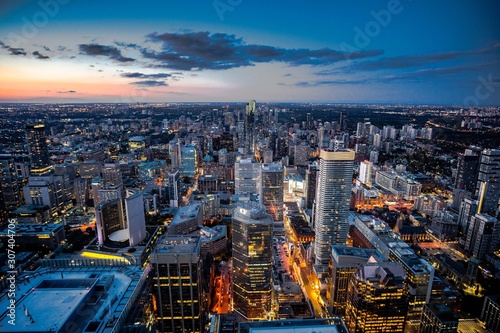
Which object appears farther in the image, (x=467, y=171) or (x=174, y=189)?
(x=467, y=171)

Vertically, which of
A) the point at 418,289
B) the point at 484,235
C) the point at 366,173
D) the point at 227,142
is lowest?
the point at 418,289

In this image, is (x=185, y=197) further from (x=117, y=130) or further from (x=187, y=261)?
(x=117, y=130)

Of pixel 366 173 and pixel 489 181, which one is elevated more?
pixel 489 181

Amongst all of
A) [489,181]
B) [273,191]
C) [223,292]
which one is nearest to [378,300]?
[223,292]

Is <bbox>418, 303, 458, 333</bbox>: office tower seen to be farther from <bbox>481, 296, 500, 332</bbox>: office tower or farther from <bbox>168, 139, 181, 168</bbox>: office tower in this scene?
<bbox>168, 139, 181, 168</bbox>: office tower

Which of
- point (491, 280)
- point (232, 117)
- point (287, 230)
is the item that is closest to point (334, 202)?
point (287, 230)

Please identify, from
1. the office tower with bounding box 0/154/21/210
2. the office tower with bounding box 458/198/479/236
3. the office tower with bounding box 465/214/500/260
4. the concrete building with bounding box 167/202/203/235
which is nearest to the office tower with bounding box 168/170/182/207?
the concrete building with bounding box 167/202/203/235

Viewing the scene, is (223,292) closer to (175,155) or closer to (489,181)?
(489,181)
